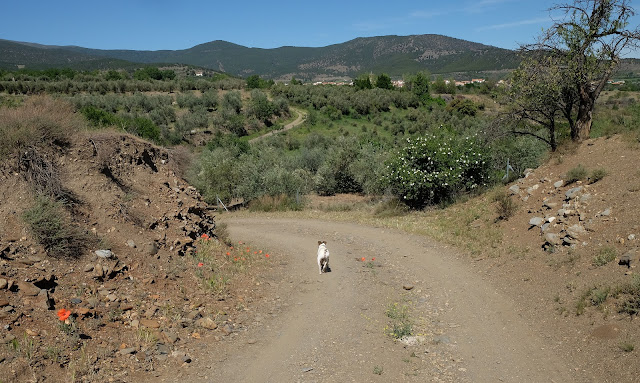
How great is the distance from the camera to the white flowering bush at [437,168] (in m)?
18.3

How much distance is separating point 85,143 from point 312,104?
59519 mm

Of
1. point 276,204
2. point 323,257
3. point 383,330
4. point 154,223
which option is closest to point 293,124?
point 276,204

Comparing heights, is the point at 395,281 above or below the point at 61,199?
below

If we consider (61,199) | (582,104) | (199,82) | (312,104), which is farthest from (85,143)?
(199,82)

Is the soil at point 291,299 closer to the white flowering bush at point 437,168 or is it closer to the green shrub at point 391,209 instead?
the white flowering bush at point 437,168

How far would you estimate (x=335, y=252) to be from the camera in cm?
1388

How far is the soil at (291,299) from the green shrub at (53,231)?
166 millimetres

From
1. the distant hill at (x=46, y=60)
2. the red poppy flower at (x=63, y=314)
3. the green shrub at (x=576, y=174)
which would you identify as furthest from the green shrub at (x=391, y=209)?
the distant hill at (x=46, y=60)

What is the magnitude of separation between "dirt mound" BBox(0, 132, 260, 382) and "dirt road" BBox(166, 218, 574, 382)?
3.83 feet

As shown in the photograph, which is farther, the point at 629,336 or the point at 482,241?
the point at 482,241

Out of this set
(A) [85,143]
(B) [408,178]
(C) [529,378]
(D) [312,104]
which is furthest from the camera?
(D) [312,104]

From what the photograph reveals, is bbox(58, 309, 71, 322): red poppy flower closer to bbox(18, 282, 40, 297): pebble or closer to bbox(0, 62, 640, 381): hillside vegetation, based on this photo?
bbox(0, 62, 640, 381): hillside vegetation

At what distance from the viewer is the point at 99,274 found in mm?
8188

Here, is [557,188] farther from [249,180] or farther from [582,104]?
[249,180]
